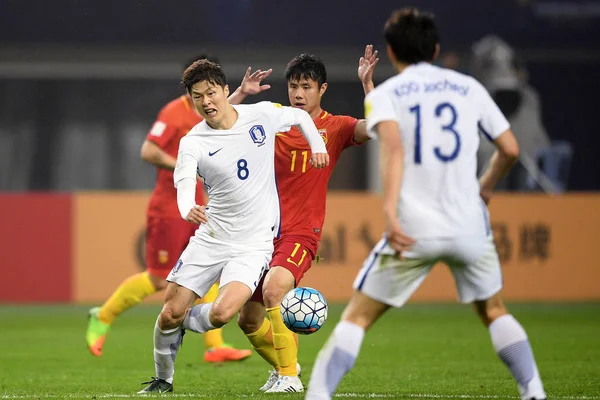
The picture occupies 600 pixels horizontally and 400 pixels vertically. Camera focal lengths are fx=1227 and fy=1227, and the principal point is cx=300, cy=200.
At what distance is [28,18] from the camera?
21109 mm

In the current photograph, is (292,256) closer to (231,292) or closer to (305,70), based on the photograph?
(231,292)

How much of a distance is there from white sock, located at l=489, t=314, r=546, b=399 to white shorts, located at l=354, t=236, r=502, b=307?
19cm

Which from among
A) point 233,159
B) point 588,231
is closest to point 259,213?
point 233,159

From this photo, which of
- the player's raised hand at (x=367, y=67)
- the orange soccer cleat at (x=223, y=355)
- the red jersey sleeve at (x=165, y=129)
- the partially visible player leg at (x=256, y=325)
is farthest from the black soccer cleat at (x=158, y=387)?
the red jersey sleeve at (x=165, y=129)

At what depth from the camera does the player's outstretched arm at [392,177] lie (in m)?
5.66

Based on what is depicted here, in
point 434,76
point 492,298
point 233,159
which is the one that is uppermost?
point 434,76

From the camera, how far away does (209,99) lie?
24.3ft

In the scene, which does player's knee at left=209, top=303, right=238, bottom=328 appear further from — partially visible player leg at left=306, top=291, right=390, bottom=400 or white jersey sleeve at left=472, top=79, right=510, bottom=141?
white jersey sleeve at left=472, top=79, right=510, bottom=141

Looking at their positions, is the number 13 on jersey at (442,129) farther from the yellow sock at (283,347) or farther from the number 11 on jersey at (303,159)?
the number 11 on jersey at (303,159)

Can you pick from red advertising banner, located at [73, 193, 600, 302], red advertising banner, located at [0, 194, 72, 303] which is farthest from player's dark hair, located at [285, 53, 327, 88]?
red advertising banner, located at [0, 194, 72, 303]

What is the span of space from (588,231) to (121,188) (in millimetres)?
8236

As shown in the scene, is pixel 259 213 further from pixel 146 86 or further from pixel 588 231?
pixel 146 86

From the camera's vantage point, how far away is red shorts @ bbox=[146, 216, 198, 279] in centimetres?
1015

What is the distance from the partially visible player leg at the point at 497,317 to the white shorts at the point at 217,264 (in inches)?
70.9
